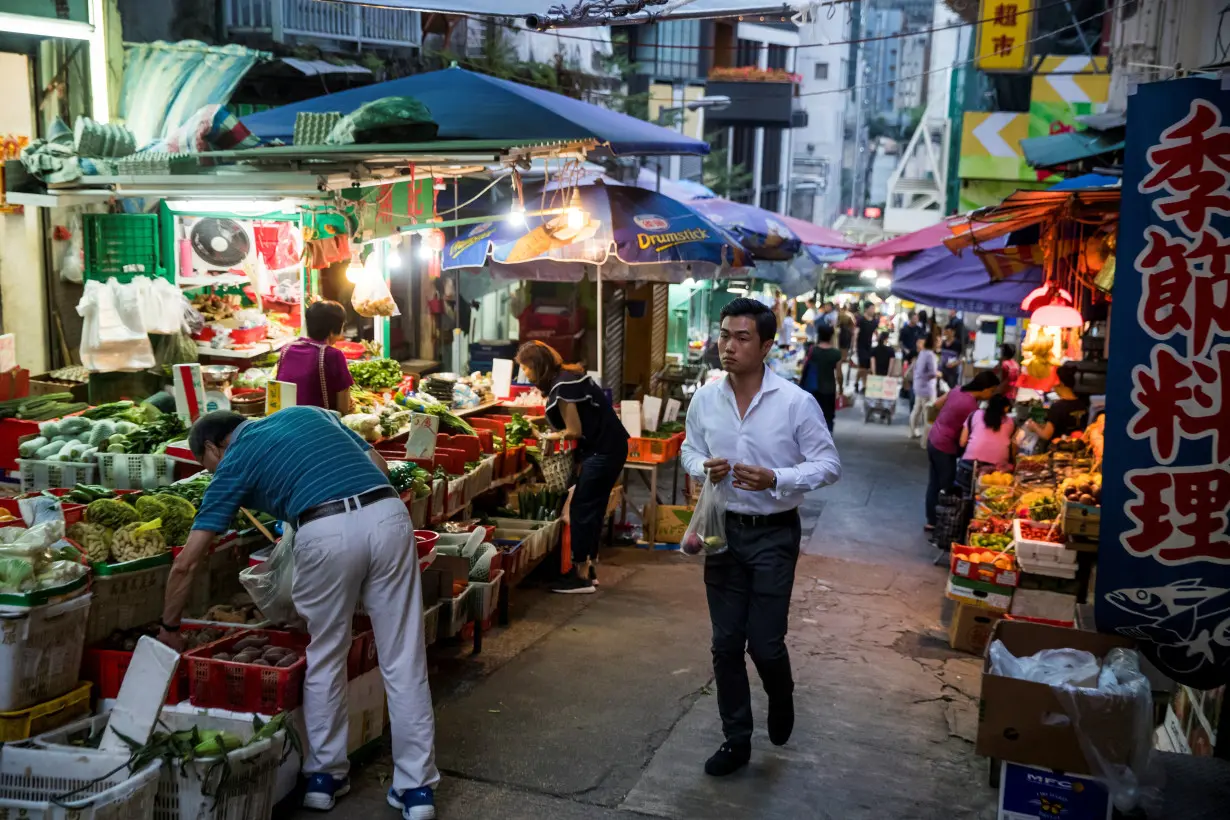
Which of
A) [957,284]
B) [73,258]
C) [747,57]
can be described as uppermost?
[747,57]

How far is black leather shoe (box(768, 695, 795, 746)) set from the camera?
18.4ft

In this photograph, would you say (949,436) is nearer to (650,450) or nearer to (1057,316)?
(1057,316)

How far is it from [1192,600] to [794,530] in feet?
5.71

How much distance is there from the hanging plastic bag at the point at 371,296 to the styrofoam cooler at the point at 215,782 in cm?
516

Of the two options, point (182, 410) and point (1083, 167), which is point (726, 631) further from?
point (1083, 167)

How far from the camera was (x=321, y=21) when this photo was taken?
1397 cm

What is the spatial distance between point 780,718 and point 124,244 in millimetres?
6855

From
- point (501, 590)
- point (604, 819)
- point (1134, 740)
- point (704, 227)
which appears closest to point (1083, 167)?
point (704, 227)

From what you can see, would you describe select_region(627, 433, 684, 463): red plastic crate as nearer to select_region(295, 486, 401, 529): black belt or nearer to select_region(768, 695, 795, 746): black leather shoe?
select_region(768, 695, 795, 746): black leather shoe

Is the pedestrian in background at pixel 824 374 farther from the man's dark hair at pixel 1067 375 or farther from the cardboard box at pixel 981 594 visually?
the cardboard box at pixel 981 594

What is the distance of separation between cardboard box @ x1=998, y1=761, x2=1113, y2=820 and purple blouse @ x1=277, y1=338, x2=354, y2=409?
516cm

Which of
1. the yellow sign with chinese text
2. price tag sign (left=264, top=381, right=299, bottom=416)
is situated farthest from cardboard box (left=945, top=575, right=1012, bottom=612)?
the yellow sign with chinese text

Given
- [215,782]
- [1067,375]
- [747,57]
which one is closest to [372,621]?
[215,782]

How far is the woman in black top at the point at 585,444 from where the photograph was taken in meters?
8.95
